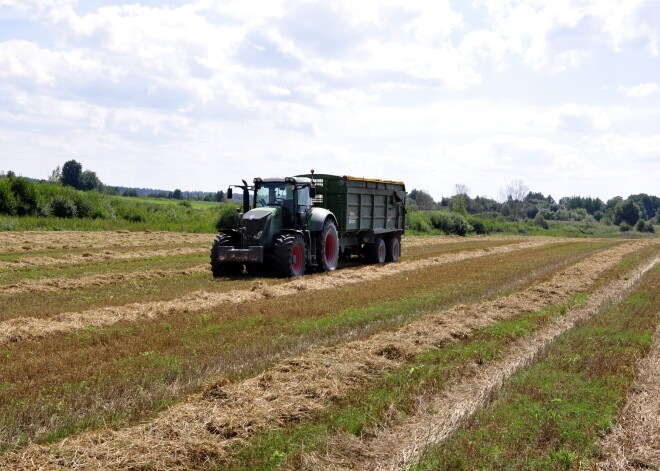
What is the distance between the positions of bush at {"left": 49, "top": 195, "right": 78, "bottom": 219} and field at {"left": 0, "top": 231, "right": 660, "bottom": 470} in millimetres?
23516

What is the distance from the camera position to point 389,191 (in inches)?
914

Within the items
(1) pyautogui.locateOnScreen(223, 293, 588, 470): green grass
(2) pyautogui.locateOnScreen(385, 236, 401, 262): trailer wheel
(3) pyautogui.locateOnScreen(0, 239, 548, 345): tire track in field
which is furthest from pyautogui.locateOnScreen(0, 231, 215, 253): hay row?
(1) pyautogui.locateOnScreen(223, 293, 588, 470): green grass

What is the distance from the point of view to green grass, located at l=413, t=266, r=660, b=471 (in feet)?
17.0

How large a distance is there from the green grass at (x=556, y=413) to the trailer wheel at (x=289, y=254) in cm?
872

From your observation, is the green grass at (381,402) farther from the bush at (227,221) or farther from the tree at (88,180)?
the tree at (88,180)

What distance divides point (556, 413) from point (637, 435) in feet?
2.39

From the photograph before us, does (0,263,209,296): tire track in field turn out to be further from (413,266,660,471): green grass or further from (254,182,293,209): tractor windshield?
(413,266,660,471): green grass

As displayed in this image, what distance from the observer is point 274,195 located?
18.3 metres

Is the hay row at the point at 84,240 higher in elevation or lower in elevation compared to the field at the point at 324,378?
higher

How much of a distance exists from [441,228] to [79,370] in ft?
158

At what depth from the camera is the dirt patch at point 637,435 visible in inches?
206

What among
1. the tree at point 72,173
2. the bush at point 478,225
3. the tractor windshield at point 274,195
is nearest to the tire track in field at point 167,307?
the tractor windshield at point 274,195

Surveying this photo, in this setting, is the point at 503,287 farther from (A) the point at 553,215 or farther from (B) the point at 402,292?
(A) the point at 553,215

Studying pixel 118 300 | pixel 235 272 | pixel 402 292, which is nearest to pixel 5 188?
pixel 235 272
